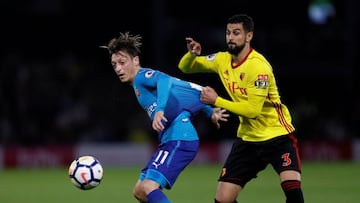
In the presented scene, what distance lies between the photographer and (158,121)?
7.27 meters

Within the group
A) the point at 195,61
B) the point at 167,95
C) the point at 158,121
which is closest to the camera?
the point at 158,121

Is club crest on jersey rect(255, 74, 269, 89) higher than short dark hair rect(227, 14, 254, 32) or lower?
lower

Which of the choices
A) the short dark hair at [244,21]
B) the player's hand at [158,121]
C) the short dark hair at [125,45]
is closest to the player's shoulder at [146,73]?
the short dark hair at [125,45]

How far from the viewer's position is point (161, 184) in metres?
7.61

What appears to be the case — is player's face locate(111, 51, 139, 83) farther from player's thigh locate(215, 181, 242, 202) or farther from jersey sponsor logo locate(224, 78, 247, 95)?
player's thigh locate(215, 181, 242, 202)

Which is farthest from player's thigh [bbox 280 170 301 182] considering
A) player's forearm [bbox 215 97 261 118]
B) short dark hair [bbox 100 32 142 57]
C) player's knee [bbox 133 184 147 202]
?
short dark hair [bbox 100 32 142 57]

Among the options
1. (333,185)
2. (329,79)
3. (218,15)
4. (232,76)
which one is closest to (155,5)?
(218,15)

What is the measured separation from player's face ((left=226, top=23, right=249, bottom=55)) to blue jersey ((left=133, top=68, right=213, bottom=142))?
0.55 m

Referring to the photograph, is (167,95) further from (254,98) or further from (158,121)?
(254,98)

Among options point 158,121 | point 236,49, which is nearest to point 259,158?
point 236,49

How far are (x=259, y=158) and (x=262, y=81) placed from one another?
31.1 inches

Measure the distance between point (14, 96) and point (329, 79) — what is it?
9.08 metres

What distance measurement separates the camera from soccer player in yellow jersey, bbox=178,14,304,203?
306 inches

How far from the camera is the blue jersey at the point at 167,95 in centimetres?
776
